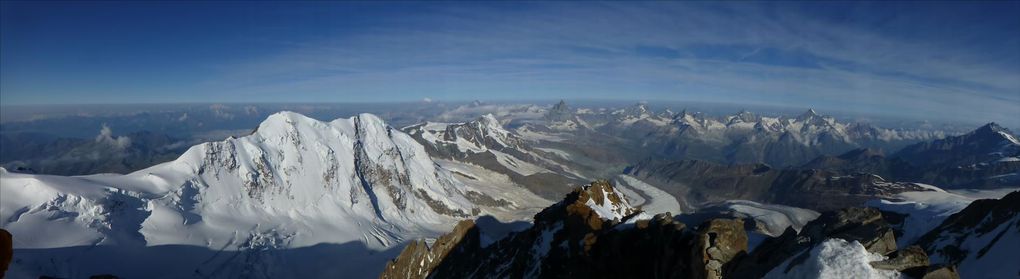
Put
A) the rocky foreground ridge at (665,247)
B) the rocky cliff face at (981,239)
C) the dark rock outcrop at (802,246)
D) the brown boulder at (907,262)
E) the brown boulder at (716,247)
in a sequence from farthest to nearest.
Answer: the rocky cliff face at (981,239) < the brown boulder at (716,247) < the dark rock outcrop at (802,246) < the rocky foreground ridge at (665,247) < the brown boulder at (907,262)

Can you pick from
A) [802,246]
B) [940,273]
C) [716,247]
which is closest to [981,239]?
[802,246]

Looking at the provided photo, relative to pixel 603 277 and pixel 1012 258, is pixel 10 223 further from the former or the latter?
pixel 1012 258

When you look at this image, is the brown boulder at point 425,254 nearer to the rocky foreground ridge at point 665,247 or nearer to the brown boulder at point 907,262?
the rocky foreground ridge at point 665,247

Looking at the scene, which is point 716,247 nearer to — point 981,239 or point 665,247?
point 665,247

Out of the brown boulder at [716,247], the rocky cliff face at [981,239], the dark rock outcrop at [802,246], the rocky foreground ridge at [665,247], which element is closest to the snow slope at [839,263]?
the rocky foreground ridge at [665,247]

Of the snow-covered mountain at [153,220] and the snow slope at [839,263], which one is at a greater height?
the snow slope at [839,263]

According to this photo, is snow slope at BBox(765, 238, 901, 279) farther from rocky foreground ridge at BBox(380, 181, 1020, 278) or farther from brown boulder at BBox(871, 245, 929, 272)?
brown boulder at BBox(871, 245, 929, 272)

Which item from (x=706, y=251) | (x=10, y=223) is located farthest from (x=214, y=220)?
(x=706, y=251)

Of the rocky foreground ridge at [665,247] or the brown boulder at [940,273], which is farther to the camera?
the rocky foreground ridge at [665,247]
